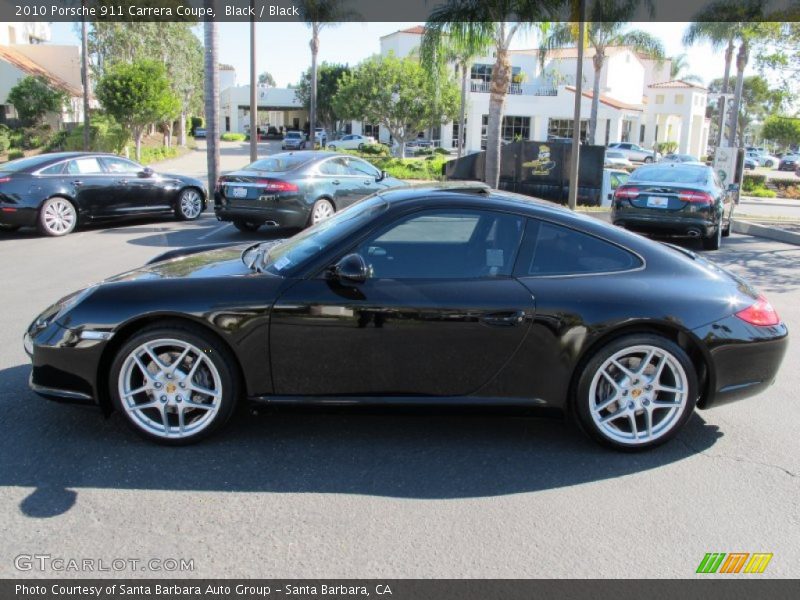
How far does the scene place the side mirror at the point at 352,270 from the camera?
388 cm

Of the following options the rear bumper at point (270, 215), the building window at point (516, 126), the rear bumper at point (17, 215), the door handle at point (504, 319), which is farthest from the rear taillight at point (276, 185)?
the building window at point (516, 126)

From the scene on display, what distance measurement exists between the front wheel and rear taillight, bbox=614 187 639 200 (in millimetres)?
7927

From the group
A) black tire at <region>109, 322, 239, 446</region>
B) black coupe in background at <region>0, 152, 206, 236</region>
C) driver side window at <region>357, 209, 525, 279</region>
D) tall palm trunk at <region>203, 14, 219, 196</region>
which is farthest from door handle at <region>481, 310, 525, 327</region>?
tall palm trunk at <region>203, 14, 219, 196</region>

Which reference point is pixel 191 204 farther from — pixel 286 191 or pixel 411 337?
pixel 411 337

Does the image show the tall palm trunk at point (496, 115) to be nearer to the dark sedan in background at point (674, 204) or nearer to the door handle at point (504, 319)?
the dark sedan in background at point (674, 204)

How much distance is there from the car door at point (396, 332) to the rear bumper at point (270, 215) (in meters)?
7.69

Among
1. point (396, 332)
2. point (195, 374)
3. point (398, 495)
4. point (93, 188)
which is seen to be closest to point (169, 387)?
point (195, 374)

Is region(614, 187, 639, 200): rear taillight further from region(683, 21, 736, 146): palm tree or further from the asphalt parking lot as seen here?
region(683, 21, 736, 146): palm tree

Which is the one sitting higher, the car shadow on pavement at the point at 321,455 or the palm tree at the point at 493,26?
the palm tree at the point at 493,26

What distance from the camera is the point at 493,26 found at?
1842 cm

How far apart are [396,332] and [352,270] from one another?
0.42 meters

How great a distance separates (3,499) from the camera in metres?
3.43

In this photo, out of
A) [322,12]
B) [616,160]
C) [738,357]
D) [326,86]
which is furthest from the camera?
[326,86]

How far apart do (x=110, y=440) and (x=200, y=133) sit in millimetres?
74559
